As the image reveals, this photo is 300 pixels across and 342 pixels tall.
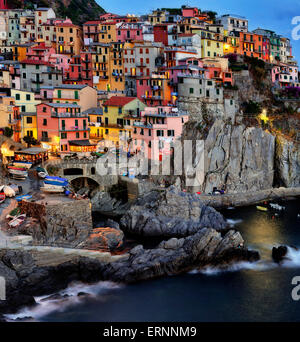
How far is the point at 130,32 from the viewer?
Answer: 257 feet

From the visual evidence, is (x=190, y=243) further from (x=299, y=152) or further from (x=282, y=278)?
(x=299, y=152)

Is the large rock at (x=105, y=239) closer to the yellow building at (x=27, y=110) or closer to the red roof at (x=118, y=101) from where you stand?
the yellow building at (x=27, y=110)

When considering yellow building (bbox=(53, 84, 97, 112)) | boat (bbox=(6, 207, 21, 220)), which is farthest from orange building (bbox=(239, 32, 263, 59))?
boat (bbox=(6, 207, 21, 220))

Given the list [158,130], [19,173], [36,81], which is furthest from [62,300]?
[36,81]

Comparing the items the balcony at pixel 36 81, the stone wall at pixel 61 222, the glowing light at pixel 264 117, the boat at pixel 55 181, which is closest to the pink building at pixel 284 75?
the glowing light at pixel 264 117

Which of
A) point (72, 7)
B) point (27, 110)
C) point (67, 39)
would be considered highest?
point (72, 7)

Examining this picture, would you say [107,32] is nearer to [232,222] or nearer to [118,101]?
[118,101]

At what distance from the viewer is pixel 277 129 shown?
227ft

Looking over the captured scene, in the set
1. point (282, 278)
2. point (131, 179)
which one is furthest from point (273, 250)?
point (131, 179)

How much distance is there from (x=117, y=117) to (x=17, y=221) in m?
27.8

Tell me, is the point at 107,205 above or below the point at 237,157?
below

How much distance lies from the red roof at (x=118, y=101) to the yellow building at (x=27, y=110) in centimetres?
891

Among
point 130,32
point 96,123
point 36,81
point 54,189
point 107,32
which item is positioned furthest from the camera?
point 107,32

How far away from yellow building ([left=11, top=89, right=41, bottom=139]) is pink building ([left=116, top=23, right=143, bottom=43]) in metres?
20.3
